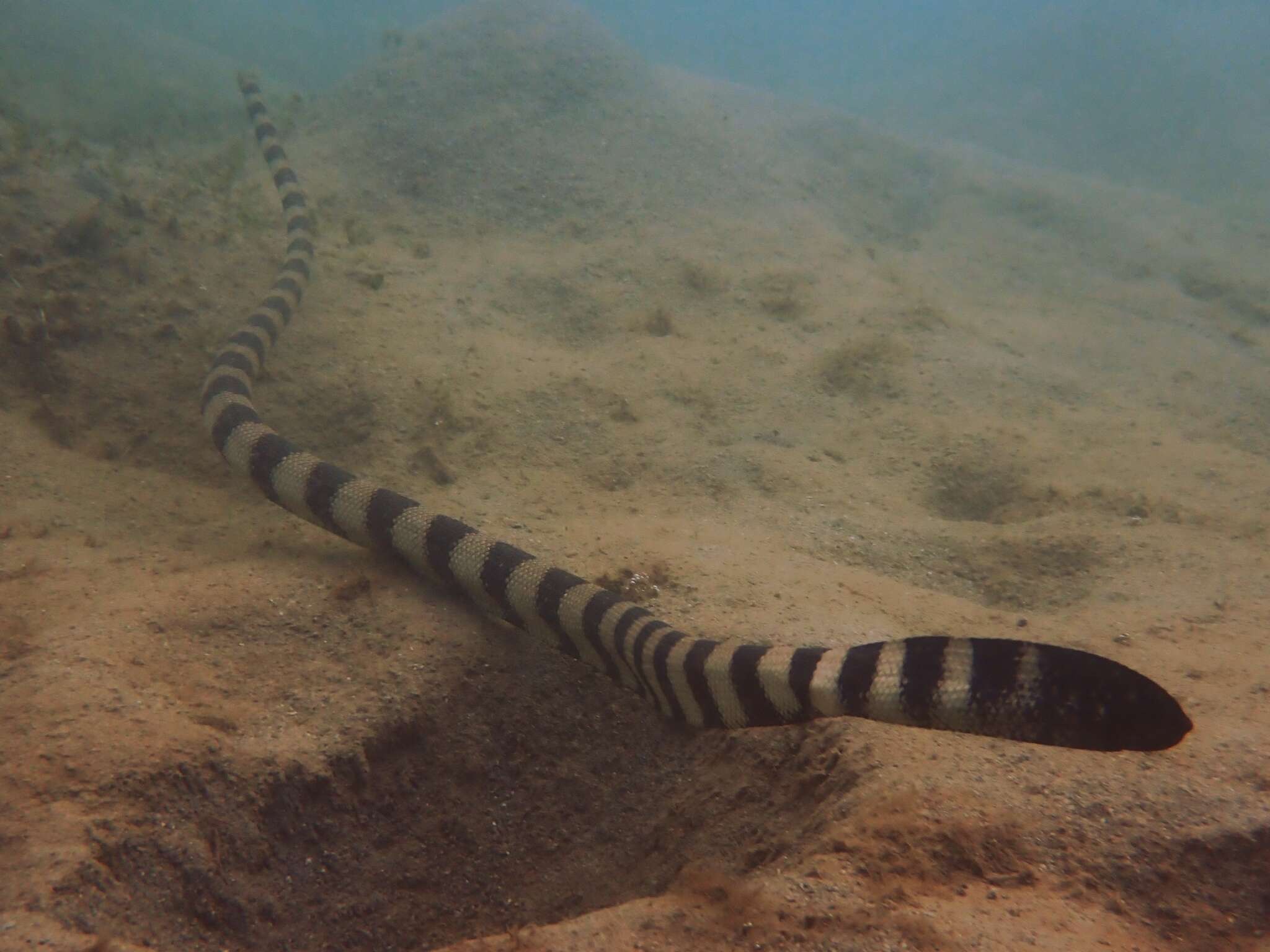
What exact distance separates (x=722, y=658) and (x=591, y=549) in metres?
1.14

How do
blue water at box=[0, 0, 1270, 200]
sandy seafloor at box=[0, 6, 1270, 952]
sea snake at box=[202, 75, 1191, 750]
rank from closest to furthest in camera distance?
sandy seafloor at box=[0, 6, 1270, 952] → sea snake at box=[202, 75, 1191, 750] → blue water at box=[0, 0, 1270, 200]

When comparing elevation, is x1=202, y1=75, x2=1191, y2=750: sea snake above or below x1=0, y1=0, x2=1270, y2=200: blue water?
below

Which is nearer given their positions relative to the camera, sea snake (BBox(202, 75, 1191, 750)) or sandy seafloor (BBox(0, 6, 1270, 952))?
sandy seafloor (BBox(0, 6, 1270, 952))

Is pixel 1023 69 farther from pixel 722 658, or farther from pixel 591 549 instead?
pixel 722 658

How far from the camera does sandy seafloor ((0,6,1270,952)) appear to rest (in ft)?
5.62

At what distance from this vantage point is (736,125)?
10164 millimetres

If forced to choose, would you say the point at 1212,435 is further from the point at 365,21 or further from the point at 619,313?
the point at 365,21

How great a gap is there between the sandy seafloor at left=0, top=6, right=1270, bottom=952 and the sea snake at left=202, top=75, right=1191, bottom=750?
8cm

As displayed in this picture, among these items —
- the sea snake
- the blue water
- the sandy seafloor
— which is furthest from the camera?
the blue water

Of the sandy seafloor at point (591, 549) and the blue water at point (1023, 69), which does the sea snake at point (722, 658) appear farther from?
the blue water at point (1023, 69)

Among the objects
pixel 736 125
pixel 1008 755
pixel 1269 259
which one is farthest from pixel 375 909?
pixel 1269 259

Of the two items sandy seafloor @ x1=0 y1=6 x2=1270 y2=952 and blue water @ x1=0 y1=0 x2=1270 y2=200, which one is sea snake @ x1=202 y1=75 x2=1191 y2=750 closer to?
sandy seafloor @ x1=0 y1=6 x2=1270 y2=952

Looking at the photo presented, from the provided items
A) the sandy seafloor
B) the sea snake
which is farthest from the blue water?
the sea snake

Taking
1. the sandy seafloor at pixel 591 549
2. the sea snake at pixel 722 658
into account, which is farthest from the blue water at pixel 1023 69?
the sea snake at pixel 722 658
